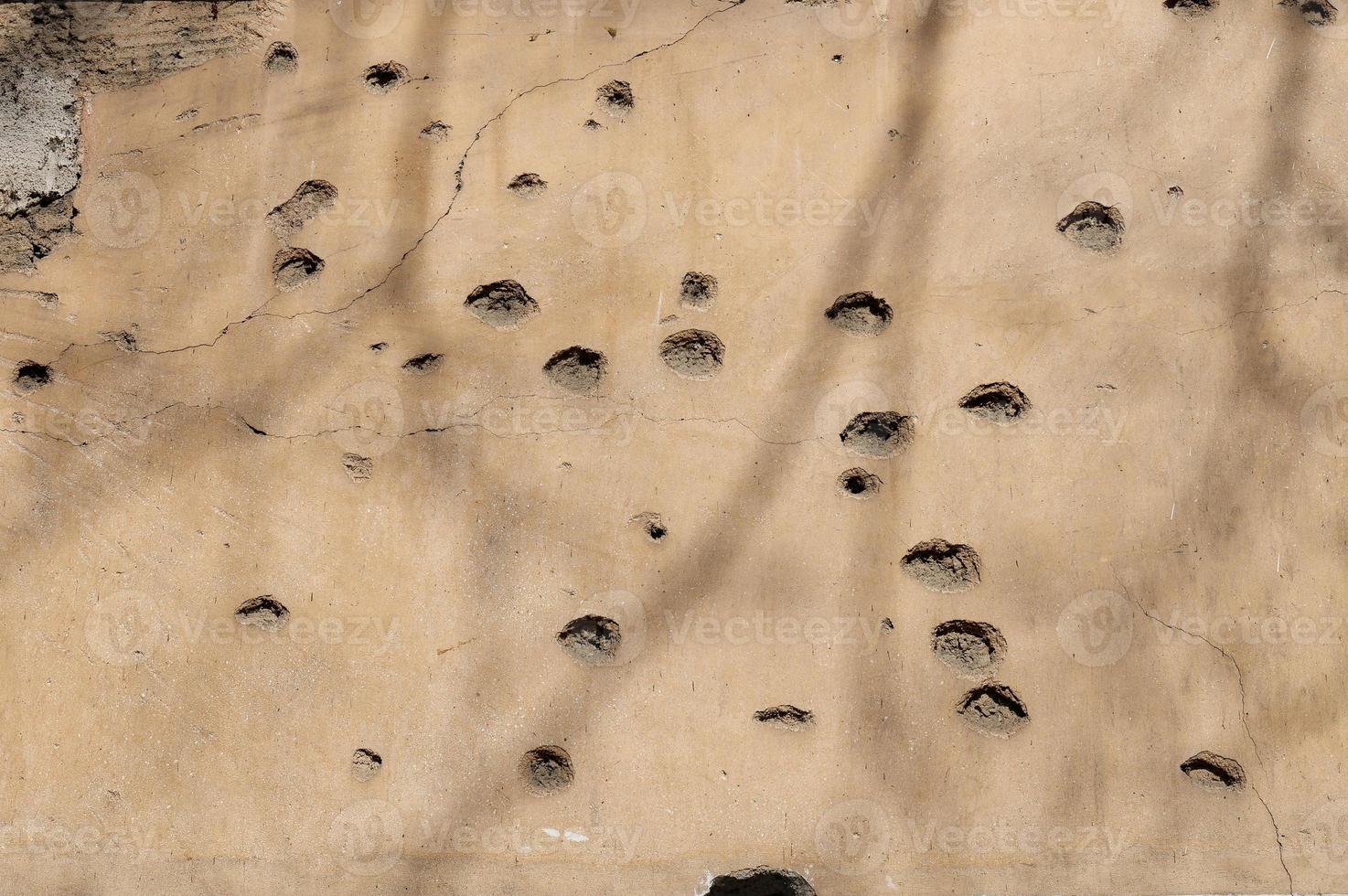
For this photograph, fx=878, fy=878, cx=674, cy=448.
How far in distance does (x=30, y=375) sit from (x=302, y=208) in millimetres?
1862

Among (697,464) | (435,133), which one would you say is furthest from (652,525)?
(435,133)

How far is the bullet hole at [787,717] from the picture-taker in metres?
4.96

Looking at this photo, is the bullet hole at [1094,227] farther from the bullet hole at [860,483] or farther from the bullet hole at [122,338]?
the bullet hole at [122,338]

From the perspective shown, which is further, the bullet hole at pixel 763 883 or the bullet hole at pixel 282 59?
the bullet hole at pixel 282 59

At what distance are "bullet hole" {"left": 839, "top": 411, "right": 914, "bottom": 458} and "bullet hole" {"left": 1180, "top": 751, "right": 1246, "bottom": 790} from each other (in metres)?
2.40

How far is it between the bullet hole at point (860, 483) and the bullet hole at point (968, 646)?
0.85m

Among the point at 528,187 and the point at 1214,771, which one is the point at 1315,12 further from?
the point at 528,187

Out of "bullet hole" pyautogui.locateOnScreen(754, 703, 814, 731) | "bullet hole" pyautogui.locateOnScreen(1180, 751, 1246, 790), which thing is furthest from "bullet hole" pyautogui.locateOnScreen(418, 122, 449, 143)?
"bullet hole" pyautogui.locateOnScreen(1180, 751, 1246, 790)

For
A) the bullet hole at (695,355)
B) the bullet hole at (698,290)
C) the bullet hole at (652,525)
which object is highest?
the bullet hole at (698,290)

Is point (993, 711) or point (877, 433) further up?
point (877, 433)

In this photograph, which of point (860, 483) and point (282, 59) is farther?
point (282, 59)

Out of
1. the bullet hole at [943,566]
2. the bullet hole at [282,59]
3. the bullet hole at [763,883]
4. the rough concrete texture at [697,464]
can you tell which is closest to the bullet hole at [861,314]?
the rough concrete texture at [697,464]

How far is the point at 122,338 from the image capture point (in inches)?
203

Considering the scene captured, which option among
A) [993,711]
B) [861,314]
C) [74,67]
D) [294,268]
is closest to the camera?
[993,711]
